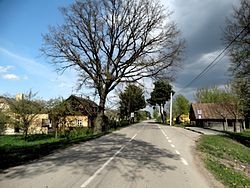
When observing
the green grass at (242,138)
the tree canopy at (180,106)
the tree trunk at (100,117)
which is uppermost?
the tree canopy at (180,106)

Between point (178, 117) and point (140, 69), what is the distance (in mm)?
66017

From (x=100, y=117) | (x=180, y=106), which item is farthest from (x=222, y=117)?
(x=180, y=106)

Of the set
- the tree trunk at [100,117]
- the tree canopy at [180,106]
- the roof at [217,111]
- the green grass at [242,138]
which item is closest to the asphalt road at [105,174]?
the green grass at [242,138]

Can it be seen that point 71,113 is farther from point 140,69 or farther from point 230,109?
point 230,109

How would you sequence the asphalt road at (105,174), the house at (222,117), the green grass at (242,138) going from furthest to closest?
1. the house at (222,117)
2. the green grass at (242,138)
3. the asphalt road at (105,174)

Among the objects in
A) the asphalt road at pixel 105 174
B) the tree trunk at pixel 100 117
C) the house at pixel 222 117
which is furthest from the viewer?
the house at pixel 222 117

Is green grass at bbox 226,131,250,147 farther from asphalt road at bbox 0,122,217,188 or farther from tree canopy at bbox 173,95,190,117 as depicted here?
tree canopy at bbox 173,95,190,117

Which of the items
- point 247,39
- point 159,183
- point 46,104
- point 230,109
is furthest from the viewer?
point 230,109

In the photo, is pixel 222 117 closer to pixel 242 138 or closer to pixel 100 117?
pixel 242 138

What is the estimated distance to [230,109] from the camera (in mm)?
56188

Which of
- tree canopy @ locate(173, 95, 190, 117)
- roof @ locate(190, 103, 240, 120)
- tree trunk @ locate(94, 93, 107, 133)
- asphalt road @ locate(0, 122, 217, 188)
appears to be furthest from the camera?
tree canopy @ locate(173, 95, 190, 117)

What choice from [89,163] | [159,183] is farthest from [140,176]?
[89,163]

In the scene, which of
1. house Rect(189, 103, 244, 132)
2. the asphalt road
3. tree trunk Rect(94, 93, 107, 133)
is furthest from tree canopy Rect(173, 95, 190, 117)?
the asphalt road

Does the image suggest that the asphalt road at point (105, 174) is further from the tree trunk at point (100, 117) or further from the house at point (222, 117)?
the house at point (222, 117)
